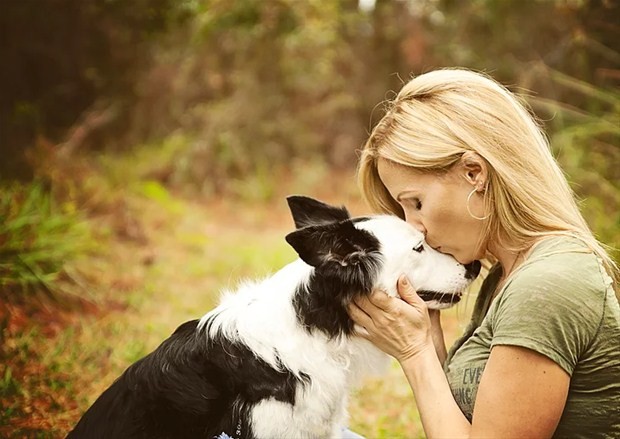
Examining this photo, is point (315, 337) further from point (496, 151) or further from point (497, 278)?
point (496, 151)

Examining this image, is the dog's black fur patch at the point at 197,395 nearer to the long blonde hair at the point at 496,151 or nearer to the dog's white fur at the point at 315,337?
the dog's white fur at the point at 315,337

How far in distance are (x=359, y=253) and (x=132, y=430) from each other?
3.80 feet

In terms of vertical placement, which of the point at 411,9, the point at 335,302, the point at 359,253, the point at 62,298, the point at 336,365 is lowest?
the point at 62,298

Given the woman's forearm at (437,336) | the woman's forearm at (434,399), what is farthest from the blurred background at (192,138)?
the woman's forearm at (434,399)

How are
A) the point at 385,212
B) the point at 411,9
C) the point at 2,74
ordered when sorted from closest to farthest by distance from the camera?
1. the point at 385,212
2. the point at 2,74
3. the point at 411,9

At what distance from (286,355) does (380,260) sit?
21.5 inches

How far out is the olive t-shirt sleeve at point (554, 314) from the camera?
A: 2021mm

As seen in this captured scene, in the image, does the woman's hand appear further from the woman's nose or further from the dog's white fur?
the woman's nose

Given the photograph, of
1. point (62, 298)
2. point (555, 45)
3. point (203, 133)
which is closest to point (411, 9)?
point (555, 45)

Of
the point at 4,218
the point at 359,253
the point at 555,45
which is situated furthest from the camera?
the point at 555,45

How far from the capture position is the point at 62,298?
586cm

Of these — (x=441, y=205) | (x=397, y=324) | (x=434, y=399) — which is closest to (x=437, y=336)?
(x=397, y=324)

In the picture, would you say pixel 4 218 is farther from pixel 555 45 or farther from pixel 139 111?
pixel 555 45

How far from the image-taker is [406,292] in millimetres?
2625
